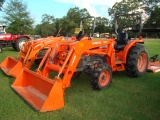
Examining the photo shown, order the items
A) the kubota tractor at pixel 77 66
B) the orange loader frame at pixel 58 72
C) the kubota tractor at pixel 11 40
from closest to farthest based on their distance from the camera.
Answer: the orange loader frame at pixel 58 72
the kubota tractor at pixel 77 66
the kubota tractor at pixel 11 40

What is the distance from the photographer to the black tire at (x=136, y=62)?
670cm

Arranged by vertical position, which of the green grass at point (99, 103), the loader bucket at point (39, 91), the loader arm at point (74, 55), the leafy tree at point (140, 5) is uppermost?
the leafy tree at point (140, 5)

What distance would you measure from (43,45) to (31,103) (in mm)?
3668

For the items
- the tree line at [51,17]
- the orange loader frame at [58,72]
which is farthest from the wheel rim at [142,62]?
the tree line at [51,17]

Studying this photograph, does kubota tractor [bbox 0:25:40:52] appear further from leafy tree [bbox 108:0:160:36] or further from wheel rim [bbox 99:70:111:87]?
leafy tree [bbox 108:0:160:36]

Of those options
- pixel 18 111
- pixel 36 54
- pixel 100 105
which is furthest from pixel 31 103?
pixel 36 54

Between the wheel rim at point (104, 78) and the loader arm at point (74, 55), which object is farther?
the wheel rim at point (104, 78)

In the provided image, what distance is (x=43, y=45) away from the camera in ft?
26.0

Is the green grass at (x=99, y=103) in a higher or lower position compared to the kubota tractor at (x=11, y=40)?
lower

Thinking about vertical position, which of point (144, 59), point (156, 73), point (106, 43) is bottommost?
point (156, 73)

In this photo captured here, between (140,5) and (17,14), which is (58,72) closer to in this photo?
(17,14)

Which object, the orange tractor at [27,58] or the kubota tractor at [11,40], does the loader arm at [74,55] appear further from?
the kubota tractor at [11,40]

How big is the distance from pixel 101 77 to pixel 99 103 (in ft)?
3.23

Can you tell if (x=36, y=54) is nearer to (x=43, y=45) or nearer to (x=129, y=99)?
(x=43, y=45)
